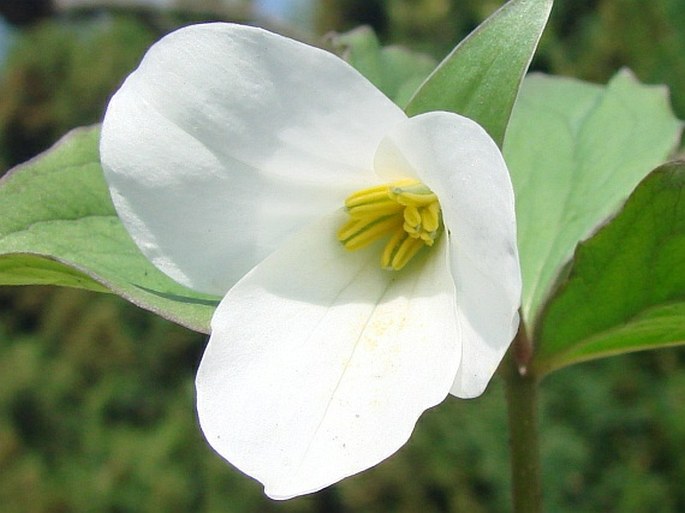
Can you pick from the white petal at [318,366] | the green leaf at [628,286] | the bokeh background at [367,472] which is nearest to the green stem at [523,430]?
the green leaf at [628,286]

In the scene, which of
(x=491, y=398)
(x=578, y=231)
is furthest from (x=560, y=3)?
(x=578, y=231)

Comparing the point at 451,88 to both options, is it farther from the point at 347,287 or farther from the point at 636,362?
the point at 636,362

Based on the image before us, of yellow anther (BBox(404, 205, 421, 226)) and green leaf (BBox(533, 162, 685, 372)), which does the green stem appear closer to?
green leaf (BBox(533, 162, 685, 372))

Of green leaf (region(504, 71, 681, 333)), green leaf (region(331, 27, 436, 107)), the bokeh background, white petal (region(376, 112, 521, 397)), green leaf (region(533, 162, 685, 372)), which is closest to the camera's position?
white petal (region(376, 112, 521, 397))

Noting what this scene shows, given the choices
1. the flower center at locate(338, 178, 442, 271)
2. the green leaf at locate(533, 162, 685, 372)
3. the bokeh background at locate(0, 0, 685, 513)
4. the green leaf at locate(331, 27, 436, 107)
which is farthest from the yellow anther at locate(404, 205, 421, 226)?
the bokeh background at locate(0, 0, 685, 513)

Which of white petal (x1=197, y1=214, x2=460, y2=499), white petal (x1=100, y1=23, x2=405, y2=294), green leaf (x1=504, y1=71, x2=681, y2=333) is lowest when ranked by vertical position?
green leaf (x1=504, y1=71, x2=681, y2=333)

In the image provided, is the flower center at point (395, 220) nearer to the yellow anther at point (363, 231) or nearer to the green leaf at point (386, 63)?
the yellow anther at point (363, 231)
